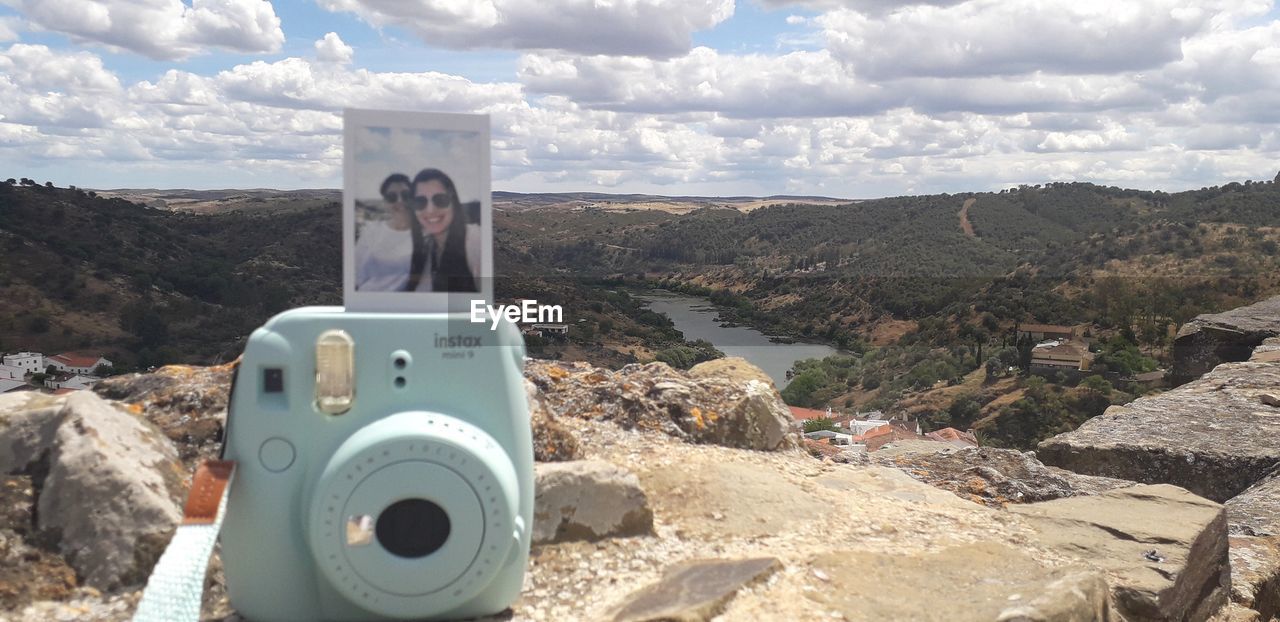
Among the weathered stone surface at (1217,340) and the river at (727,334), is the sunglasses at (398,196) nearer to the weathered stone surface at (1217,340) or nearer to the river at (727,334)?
the weathered stone surface at (1217,340)

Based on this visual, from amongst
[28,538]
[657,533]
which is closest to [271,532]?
[28,538]

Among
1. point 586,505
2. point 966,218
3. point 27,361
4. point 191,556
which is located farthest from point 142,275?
point 966,218

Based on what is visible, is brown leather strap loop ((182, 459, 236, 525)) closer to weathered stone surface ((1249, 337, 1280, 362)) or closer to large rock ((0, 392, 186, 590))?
large rock ((0, 392, 186, 590))

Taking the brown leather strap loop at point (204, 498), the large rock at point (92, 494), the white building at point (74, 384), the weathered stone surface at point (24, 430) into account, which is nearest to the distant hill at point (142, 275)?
the white building at point (74, 384)

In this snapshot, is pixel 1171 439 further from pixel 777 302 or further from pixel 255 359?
pixel 777 302

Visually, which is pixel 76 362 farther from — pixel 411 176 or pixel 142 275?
pixel 411 176
